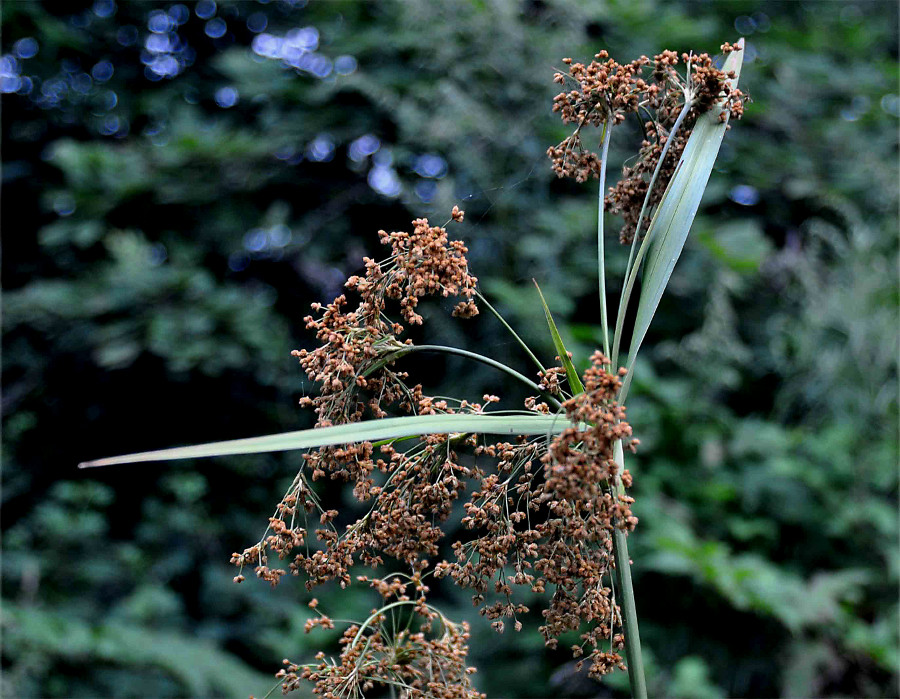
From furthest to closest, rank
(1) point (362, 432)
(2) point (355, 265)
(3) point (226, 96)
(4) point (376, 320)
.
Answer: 1. (3) point (226, 96)
2. (2) point (355, 265)
3. (4) point (376, 320)
4. (1) point (362, 432)

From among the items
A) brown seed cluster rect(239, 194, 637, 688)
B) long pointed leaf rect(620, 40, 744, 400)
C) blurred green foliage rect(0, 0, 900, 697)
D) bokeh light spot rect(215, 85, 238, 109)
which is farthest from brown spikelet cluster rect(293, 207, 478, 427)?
bokeh light spot rect(215, 85, 238, 109)

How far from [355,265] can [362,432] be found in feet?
6.67

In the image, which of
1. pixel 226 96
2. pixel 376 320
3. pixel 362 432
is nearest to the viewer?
pixel 362 432

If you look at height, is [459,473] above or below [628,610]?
above

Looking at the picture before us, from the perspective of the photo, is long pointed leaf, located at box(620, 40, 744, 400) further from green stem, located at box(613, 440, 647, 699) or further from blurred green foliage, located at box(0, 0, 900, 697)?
blurred green foliage, located at box(0, 0, 900, 697)

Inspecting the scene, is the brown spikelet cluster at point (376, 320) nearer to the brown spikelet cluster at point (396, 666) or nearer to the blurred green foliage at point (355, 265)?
the brown spikelet cluster at point (396, 666)

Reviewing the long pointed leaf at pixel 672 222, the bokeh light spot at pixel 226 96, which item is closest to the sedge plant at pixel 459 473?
the long pointed leaf at pixel 672 222

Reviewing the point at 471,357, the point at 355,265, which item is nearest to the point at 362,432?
the point at 471,357

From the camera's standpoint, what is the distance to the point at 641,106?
0.63 metres

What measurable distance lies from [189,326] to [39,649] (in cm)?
119

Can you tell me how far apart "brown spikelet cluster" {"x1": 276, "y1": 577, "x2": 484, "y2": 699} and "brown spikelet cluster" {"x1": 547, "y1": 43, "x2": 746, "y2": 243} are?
346 millimetres

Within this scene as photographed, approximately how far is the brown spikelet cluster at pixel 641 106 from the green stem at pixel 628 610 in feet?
0.79

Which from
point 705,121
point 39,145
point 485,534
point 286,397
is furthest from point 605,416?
point 39,145

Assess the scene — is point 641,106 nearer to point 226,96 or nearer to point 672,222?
point 672,222
